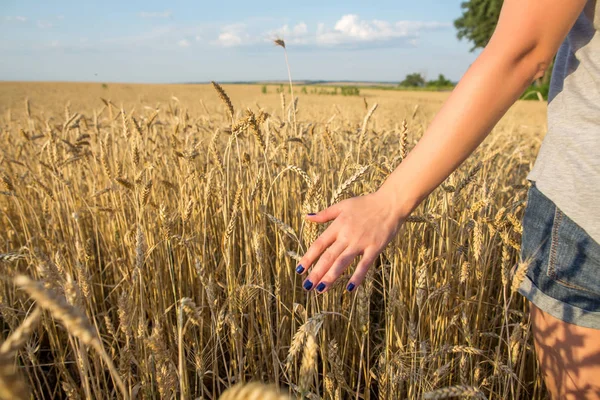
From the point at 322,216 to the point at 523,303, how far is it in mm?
1452

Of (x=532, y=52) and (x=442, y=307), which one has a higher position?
(x=532, y=52)

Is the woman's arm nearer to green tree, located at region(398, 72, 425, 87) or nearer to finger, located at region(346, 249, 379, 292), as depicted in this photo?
finger, located at region(346, 249, 379, 292)

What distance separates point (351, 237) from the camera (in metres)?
0.72

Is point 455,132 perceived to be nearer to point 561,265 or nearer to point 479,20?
point 561,265

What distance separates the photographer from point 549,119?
3.05 feet

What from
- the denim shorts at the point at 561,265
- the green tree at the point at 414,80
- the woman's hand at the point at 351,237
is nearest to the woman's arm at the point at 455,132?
the woman's hand at the point at 351,237

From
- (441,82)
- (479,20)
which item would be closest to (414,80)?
(441,82)

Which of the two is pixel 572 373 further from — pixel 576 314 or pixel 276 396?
pixel 276 396

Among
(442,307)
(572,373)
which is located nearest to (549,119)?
(572,373)

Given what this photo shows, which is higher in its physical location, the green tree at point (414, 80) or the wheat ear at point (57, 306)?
the green tree at point (414, 80)

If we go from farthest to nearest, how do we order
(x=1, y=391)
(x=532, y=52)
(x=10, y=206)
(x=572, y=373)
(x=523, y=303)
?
(x=10, y=206) → (x=523, y=303) → (x=572, y=373) → (x=532, y=52) → (x=1, y=391)

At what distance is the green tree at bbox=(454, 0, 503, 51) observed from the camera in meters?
25.7

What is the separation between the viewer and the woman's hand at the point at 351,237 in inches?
28.1

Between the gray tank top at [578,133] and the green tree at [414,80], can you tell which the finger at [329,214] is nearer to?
the gray tank top at [578,133]
